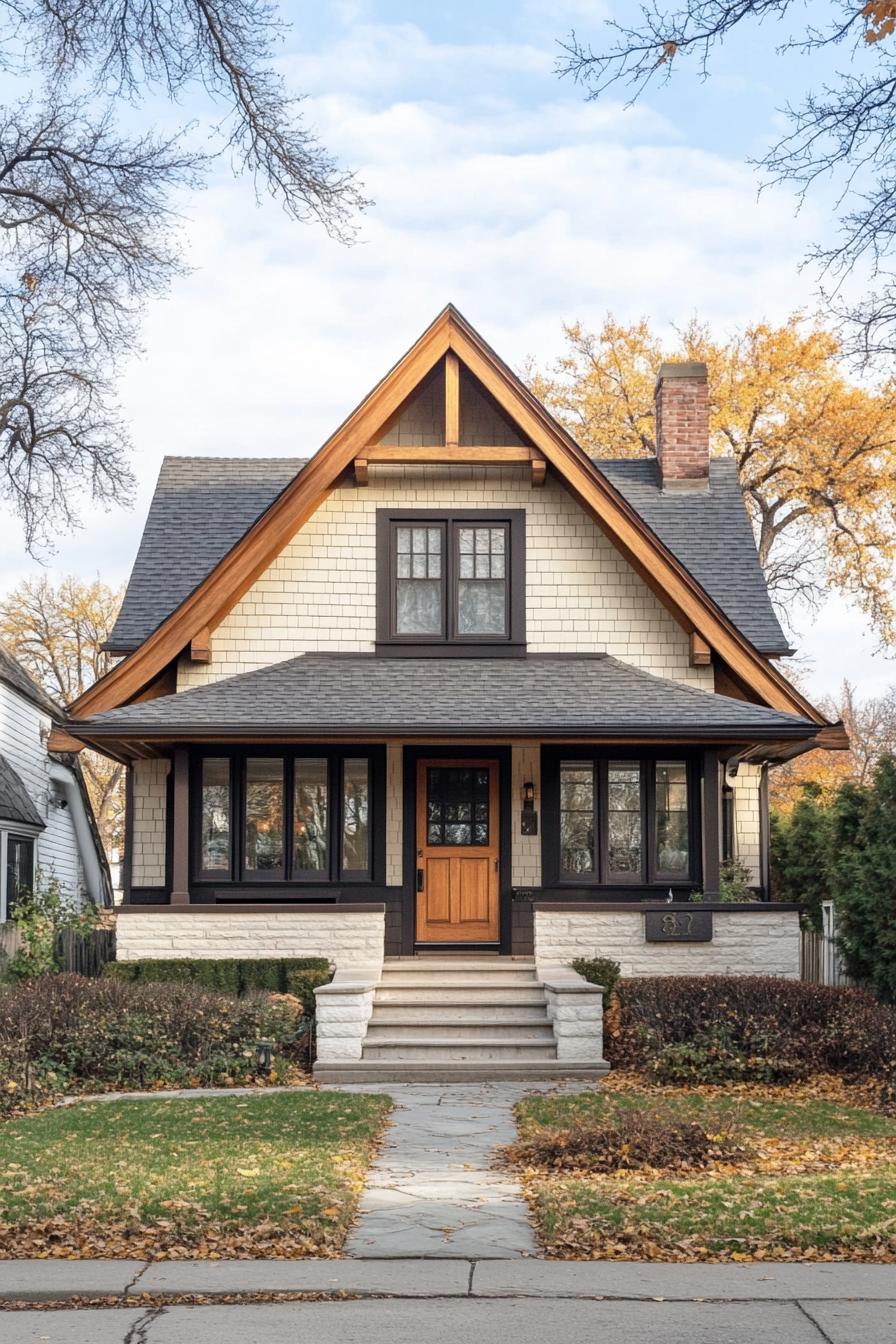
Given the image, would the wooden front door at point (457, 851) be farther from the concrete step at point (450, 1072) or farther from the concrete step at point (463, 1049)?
the concrete step at point (450, 1072)

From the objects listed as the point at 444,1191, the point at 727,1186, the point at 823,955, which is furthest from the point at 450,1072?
the point at 727,1186

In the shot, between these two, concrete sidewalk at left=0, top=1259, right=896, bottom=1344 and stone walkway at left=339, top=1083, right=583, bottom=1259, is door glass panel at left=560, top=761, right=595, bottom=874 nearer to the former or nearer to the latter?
stone walkway at left=339, top=1083, right=583, bottom=1259

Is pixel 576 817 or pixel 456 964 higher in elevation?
pixel 576 817

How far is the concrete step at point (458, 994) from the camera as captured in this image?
1612cm

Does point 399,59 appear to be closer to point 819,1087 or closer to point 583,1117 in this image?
point 583,1117

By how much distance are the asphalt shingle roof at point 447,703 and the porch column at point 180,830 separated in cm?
75

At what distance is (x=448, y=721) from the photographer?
56.5 feet

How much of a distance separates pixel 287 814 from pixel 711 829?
16.5 feet

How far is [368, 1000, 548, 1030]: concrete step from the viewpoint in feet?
51.2

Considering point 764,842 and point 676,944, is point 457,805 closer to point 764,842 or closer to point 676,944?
point 676,944

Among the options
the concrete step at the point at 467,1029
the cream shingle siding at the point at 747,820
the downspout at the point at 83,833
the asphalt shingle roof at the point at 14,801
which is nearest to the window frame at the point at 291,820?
the concrete step at the point at 467,1029

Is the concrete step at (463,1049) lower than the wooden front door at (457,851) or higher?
lower

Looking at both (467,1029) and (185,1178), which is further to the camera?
(467,1029)

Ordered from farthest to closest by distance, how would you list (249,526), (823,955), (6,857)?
(6,857)
(249,526)
(823,955)
